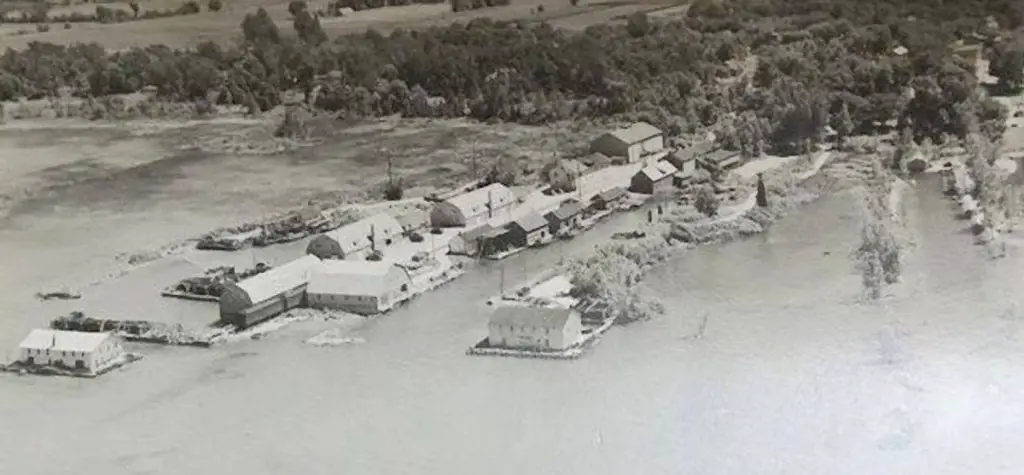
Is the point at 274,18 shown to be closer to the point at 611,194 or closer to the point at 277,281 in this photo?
the point at 611,194

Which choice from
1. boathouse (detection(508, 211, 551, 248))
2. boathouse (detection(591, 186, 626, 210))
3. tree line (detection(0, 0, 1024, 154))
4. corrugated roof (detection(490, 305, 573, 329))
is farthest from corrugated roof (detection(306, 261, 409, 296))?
tree line (detection(0, 0, 1024, 154))

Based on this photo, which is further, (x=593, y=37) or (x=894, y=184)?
(x=593, y=37)

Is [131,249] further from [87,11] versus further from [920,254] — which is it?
[920,254]

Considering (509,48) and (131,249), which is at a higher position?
(509,48)

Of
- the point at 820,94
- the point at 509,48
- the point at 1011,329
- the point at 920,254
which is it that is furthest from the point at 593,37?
the point at 1011,329

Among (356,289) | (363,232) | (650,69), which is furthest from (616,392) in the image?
(650,69)
